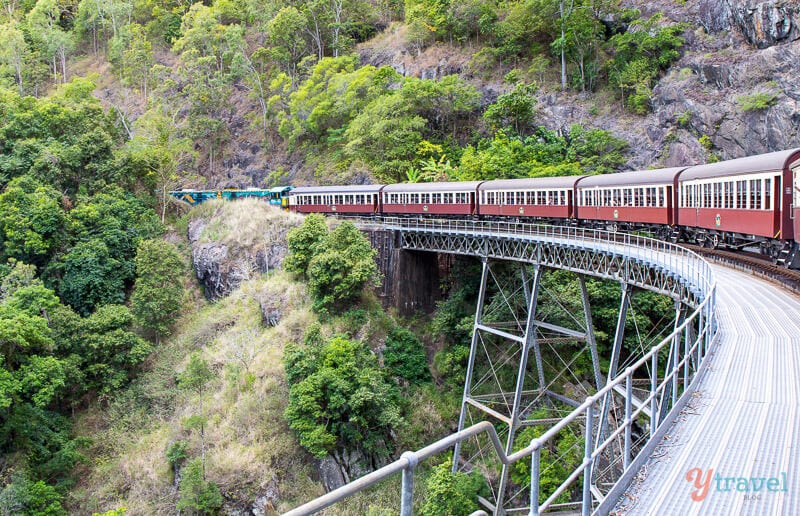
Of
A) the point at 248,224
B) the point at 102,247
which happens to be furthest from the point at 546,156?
the point at 102,247

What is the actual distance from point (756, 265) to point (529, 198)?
11.2 m

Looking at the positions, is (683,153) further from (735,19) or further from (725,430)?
(725,430)

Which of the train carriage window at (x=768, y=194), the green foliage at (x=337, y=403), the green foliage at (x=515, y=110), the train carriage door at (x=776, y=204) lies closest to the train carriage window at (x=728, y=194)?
the train carriage window at (x=768, y=194)

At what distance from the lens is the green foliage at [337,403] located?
70.3ft

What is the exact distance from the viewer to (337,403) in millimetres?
21391

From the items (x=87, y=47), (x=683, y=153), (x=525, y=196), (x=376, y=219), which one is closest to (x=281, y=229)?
(x=376, y=219)

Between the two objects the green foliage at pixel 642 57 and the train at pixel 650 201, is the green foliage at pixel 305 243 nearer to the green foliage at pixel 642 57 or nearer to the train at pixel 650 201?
the train at pixel 650 201

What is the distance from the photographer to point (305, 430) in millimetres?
21500

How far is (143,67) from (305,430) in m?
48.8

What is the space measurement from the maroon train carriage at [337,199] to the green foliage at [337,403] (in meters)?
11.7

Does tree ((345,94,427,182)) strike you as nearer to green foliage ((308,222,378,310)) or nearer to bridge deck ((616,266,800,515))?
green foliage ((308,222,378,310))

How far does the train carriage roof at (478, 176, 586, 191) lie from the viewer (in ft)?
82.2

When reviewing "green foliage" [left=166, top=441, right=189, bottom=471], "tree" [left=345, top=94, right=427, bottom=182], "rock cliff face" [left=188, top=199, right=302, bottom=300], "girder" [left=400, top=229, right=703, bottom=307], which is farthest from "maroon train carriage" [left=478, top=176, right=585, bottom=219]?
"green foliage" [left=166, top=441, right=189, bottom=471]

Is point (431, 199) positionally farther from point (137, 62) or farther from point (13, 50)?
point (13, 50)
